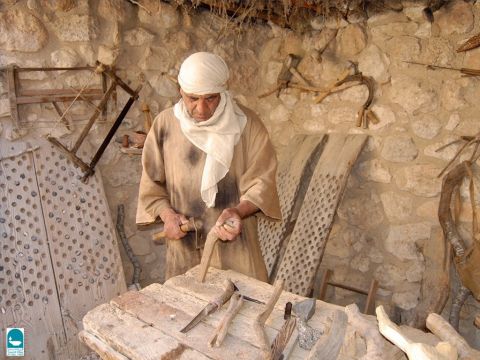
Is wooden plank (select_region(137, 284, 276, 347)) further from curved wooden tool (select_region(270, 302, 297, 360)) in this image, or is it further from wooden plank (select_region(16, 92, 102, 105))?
wooden plank (select_region(16, 92, 102, 105))

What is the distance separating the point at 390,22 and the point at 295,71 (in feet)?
2.91

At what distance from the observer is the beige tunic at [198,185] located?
213 cm

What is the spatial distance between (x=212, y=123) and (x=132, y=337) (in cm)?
113

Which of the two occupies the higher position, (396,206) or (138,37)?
(138,37)

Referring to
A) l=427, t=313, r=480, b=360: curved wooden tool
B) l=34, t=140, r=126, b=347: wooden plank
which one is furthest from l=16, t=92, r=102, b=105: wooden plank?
l=427, t=313, r=480, b=360: curved wooden tool

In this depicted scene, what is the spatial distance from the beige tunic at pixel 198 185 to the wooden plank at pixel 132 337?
787 mm

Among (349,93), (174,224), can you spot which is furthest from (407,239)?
(174,224)

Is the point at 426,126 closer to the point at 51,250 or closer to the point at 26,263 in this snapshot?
the point at 51,250

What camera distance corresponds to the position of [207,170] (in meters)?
2.06

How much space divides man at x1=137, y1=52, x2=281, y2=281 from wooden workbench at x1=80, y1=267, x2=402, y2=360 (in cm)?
48

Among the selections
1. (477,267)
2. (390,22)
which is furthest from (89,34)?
(477,267)

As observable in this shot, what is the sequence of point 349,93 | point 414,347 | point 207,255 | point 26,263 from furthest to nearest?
point 349,93 → point 26,263 → point 207,255 → point 414,347
